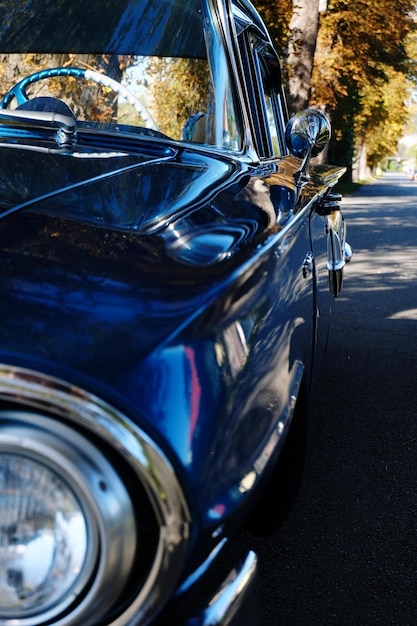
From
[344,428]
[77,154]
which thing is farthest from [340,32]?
[77,154]

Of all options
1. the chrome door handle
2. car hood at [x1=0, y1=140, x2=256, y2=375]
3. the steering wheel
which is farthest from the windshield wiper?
the chrome door handle

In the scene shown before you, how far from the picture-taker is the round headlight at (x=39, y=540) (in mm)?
1108

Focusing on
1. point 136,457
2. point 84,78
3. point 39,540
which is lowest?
point 39,540

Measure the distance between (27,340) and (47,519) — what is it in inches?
9.4

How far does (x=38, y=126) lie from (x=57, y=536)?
1.61 meters

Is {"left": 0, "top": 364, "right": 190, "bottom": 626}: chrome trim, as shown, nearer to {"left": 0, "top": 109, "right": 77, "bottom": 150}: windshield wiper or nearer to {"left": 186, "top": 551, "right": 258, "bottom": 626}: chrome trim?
{"left": 186, "top": 551, "right": 258, "bottom": 626}: chrome trim

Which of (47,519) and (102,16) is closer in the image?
(47,519)

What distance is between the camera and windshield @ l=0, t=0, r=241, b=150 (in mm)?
2658

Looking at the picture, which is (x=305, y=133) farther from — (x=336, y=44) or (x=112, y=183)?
(x=336, y=44)

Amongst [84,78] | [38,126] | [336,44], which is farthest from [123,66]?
[336,44]

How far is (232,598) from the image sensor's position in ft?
4.04

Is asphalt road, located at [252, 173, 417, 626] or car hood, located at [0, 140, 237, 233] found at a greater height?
car hood, located at [0, 140, 237, 233]

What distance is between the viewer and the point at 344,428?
3674 millimetres

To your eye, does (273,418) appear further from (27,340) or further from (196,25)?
(196,25)
